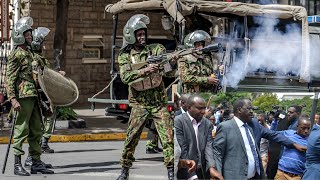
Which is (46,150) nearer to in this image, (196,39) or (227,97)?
(196,39)

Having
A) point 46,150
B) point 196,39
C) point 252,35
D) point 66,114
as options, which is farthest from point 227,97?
point 66,114

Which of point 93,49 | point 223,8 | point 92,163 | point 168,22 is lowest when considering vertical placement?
point 92,163

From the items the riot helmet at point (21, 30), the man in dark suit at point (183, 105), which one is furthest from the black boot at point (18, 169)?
the man in dark suit at point (183, 105)

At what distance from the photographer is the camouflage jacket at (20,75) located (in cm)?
1028

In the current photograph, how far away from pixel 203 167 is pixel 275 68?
544cm

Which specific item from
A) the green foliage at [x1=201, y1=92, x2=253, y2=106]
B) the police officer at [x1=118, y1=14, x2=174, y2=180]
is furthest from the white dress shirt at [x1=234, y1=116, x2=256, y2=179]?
the police officer at [x1=118, y1=14, x2=174, y2=180]

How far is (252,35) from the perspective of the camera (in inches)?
504

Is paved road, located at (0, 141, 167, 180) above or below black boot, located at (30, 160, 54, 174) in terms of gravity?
below

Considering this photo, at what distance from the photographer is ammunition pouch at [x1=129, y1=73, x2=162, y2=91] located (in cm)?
895

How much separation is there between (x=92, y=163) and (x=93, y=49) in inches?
516

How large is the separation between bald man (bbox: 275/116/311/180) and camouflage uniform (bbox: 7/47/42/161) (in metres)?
4.21

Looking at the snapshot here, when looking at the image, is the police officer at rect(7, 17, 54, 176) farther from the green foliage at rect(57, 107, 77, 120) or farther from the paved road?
the green foliage at rect(57, 107, 77, 120)

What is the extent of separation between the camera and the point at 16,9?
22.7m

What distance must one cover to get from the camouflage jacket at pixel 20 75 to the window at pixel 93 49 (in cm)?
1395
